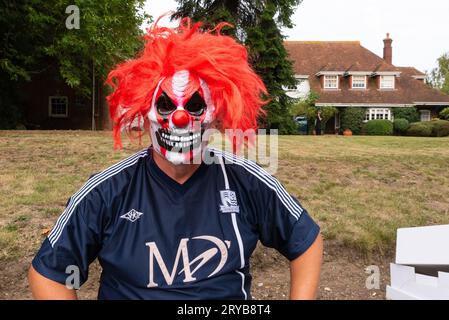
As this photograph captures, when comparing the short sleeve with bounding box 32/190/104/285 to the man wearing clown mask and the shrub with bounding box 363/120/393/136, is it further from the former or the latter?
the shrub with bounding box 363/120/393/136

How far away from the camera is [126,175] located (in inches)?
80.2

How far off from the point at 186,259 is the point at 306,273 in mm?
556

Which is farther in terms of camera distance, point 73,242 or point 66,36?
point 66,36

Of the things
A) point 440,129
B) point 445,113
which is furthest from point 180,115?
point 445,113

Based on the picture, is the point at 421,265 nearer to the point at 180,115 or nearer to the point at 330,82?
the point at 180,115

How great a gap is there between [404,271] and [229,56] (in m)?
1.57

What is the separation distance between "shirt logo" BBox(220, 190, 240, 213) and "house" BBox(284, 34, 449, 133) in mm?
30569

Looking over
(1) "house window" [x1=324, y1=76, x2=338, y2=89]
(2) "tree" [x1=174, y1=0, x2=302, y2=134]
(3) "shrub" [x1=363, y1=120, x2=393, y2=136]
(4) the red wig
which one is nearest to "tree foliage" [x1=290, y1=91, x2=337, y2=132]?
(3) "shrub" [x1=363, y1=120, x2=393, y2=136]

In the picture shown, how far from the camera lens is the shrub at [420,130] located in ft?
89.2

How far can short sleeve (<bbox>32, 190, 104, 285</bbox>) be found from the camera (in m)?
1.85

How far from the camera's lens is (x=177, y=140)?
2.02 metres

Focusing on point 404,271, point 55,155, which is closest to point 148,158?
point 404,271
